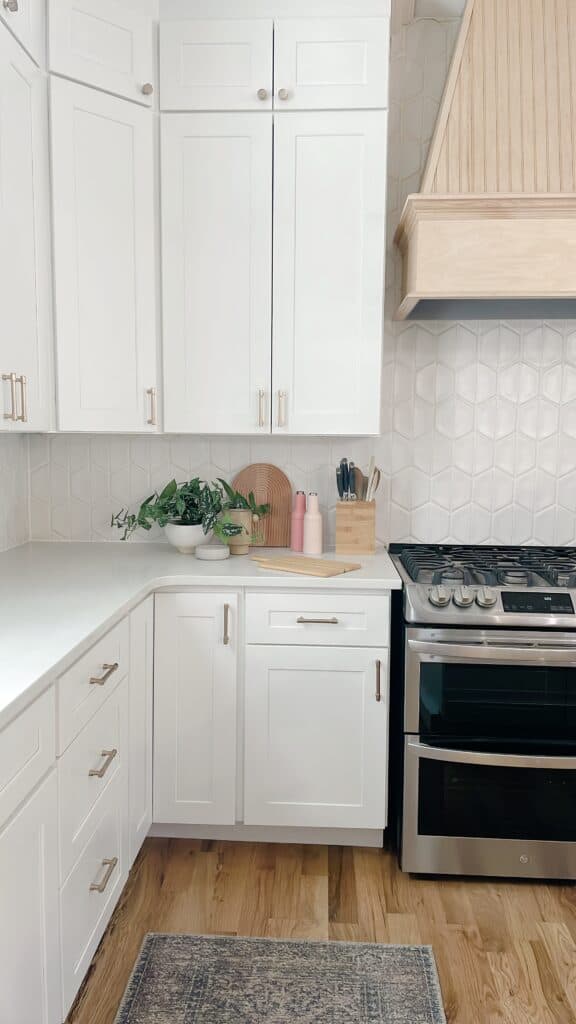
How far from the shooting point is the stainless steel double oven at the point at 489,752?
225 cm

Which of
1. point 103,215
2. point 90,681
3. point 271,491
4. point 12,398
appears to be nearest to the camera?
point 90,681

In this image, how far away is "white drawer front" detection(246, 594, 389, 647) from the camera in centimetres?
237

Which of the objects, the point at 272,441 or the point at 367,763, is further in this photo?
the point at 272,441

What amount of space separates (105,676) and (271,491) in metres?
1.23

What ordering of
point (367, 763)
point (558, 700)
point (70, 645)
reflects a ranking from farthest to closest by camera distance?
point (367, 763)
point (558, 700)
point (70, 645)

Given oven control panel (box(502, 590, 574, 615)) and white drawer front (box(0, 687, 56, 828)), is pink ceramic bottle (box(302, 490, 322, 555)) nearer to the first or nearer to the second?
oven control panel (box(502, 590, 574, 615))

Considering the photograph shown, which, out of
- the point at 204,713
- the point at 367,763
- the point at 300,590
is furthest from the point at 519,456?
the point at 204,713

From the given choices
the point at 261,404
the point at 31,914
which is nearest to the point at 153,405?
the point at 261,404

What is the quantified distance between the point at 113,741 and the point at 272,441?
131 centimetres

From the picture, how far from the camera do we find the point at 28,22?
7.00 feet

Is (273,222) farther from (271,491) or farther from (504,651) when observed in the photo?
(504,651)

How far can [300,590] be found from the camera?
237cm

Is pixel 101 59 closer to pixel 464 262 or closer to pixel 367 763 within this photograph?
pixel 464 262

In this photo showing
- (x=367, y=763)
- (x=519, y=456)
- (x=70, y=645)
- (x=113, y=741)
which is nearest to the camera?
(x=70, y=645)
